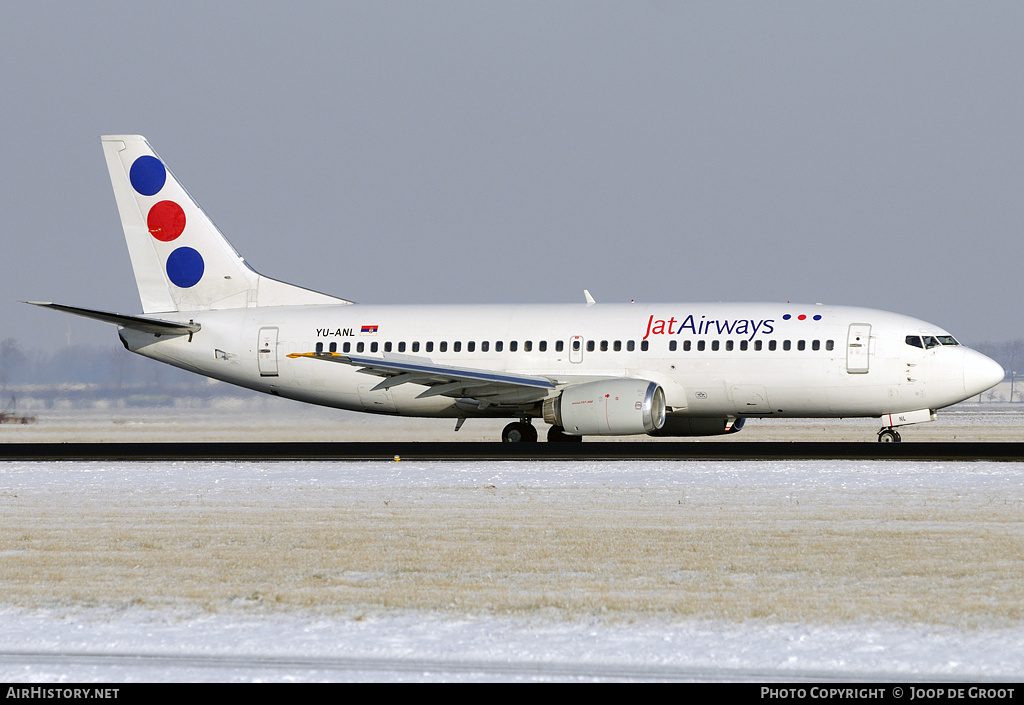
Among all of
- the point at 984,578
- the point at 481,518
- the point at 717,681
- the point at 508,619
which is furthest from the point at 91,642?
the point at 984,578

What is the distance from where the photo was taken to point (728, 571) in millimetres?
11000

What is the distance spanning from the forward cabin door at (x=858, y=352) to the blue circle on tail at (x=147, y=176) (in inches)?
754

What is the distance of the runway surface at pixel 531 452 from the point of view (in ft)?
76.1

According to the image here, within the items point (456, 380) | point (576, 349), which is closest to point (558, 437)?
point (576, 349)

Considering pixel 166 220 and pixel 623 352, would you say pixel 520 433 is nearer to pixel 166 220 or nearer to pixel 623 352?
pixel 623 352

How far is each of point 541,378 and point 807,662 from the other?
66.9ft

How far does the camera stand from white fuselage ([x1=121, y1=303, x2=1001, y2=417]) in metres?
26.4

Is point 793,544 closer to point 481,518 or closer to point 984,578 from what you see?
point 984,578

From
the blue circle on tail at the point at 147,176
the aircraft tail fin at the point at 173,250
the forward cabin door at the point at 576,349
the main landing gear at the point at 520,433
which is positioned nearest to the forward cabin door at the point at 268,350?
the aircraft tail fin at the point at 173,250

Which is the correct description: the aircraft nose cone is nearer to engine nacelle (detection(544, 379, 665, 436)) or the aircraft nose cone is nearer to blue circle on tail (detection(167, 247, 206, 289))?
engine nacelle (detection(544, 379, 665, 436))

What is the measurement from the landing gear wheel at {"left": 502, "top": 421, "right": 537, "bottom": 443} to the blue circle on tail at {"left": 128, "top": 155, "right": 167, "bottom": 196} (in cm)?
1233

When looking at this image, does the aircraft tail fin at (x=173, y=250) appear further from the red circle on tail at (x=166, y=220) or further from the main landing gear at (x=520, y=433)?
the main landing gear at (x=520, y=433)

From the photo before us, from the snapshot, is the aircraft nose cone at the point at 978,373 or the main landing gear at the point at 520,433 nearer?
the aircraft nose cone at the point at 978,373

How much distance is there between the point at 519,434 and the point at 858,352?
8.43 metres
